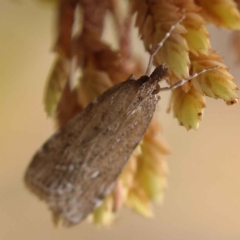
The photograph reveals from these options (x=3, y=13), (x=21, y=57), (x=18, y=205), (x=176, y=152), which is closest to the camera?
(x=3, y=13)

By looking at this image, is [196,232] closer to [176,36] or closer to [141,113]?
[141,113]

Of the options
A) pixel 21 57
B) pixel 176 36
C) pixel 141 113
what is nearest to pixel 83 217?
pixel 141 113

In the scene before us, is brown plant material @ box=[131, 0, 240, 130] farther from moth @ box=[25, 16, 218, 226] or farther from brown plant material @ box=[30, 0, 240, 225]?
moth @ box=[25, 16, 218, 226]

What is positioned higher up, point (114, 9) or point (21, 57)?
point (21, 57)

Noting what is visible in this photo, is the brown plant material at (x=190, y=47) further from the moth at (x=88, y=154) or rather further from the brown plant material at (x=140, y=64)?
the moth at (x=88, y=154)

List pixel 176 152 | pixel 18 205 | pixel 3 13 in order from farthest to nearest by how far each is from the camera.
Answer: pixel 176 152 → pixel 18 205 → pixel 3 13
